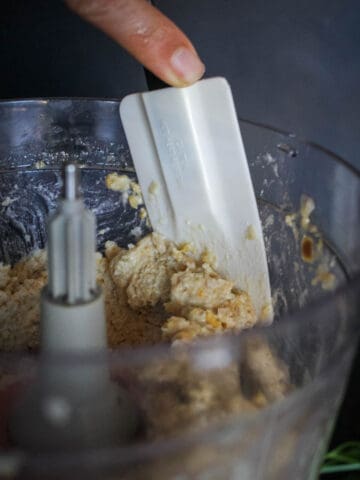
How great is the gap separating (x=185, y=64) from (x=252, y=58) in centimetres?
28

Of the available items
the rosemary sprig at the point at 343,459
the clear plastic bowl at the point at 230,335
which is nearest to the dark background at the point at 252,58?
the rosemary sprig at the point at 343,459

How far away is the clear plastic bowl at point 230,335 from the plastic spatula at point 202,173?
0.03 metres

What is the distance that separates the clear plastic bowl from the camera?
0.40 metres

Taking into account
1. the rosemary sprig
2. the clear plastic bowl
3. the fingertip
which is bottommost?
the rosemary sprig

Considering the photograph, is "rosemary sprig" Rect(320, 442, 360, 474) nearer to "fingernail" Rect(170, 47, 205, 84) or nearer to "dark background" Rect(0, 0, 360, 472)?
"dark background" Rect(0, 0, 360, 472)

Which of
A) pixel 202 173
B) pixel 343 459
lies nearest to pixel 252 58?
pixel 202 173

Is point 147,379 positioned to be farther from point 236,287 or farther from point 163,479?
point 236,287

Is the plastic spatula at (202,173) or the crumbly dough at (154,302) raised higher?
the plastic spatula at (202,173)

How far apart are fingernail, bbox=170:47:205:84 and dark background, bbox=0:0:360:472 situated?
10.4 inches

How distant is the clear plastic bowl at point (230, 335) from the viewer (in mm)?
396

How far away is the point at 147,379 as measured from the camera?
0.41 metres

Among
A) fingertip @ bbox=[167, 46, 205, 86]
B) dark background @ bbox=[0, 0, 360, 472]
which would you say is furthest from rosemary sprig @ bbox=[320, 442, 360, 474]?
fingertip @ bbox=[167, 46, 205, 86]

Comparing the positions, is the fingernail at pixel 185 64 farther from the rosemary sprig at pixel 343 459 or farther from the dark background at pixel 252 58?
the rosemary sprig at pixel 343 459

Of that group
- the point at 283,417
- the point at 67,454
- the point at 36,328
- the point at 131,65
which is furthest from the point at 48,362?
the point at 131,65
